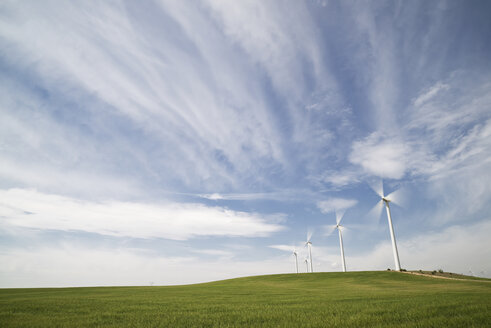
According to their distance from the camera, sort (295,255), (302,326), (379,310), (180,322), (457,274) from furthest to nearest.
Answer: (295,255), (457,274), (379,310), (180,322), (302,326)

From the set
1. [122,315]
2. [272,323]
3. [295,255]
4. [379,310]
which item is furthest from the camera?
[295,255]

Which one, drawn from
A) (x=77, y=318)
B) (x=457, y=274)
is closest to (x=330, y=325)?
(x=77, y=318)

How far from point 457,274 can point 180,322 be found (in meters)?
81.5

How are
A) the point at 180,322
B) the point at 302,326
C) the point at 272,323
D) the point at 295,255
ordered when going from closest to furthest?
1. the point at 302,326
2. the point at 272,323
3. the point at 180,322
4. the point at 295,255

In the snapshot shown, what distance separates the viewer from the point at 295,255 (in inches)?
5374

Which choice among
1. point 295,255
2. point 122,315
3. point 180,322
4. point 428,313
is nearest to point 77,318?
point 122,315

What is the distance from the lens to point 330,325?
922 centimetres

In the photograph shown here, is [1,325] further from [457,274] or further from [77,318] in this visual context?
[457,274]

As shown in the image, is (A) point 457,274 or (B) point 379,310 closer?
(B) point 379,310

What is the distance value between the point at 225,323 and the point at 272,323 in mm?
1999

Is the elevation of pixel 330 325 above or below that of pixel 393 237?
below

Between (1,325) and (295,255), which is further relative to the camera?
(295,255)

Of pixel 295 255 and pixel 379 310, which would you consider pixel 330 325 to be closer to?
pixel 379 310

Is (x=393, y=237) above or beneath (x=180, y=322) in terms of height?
above
